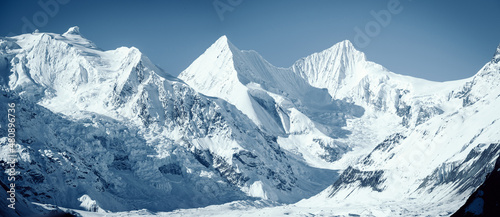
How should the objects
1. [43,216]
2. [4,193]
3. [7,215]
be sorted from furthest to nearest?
[4,193], [7,215], [43,216]

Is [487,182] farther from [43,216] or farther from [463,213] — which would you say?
[43,216]

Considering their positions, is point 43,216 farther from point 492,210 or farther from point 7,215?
point 7,215

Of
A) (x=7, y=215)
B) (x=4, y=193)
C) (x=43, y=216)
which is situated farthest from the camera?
(x=4, y=193)

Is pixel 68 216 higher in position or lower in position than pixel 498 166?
lower

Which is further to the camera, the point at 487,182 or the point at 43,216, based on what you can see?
the point at 487,182

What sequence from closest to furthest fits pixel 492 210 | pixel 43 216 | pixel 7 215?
pixel 43 216, pixel 492 210, pixel 7 215

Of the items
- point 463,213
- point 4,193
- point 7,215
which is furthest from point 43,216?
point 4,193

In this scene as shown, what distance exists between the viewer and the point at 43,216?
3962 centimetres

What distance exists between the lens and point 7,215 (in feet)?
392

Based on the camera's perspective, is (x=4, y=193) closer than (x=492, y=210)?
No

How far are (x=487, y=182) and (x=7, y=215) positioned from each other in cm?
10358

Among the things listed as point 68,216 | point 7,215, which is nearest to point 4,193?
A: point 7,215

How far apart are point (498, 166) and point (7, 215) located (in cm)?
10410

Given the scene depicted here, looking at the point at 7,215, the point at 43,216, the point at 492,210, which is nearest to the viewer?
the point at 43,216
